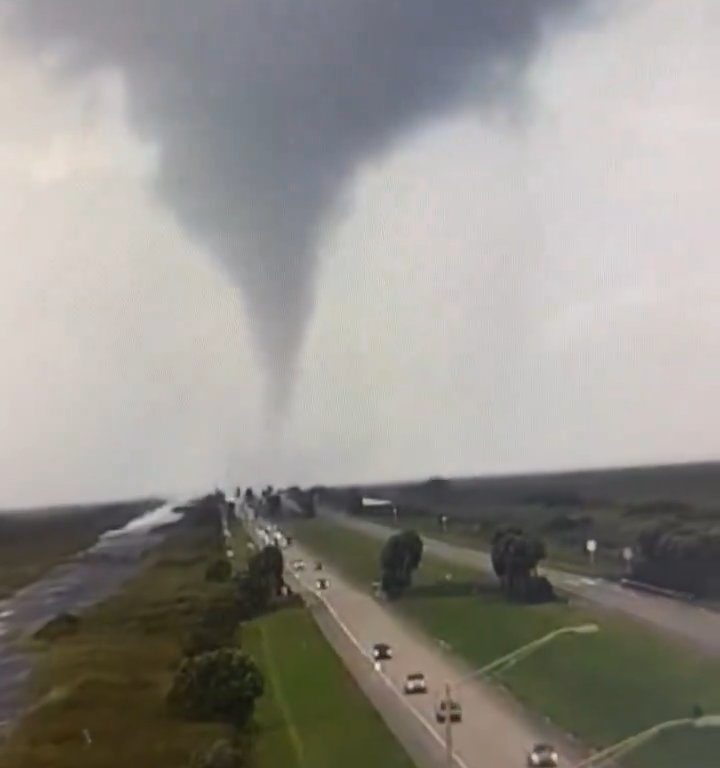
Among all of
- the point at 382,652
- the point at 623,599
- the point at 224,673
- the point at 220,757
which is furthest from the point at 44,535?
the point at 623,599

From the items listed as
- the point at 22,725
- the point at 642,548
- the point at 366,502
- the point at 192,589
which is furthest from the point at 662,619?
the point at 22,725

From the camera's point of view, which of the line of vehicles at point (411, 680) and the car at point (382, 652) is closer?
the line of vehicles at point (411, 680)

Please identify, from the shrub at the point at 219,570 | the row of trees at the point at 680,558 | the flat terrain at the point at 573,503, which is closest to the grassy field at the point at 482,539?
the flat terrain at the point at 573,503

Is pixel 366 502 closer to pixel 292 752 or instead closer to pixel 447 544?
pixel 447 544

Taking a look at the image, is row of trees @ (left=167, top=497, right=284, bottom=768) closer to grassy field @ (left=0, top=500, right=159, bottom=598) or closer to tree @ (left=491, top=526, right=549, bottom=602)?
grassy field @ (left=0, top=500, right=159, bottom=598)

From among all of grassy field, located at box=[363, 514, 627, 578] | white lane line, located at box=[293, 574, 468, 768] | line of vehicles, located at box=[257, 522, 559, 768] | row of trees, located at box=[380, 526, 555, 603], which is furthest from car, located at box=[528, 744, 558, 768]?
grassy field, located at box=[363, 514, 627, 578]

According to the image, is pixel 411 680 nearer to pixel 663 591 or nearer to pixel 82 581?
pixel 663 591

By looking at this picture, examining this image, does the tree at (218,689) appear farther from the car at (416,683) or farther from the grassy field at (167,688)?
the car at (416,683)
